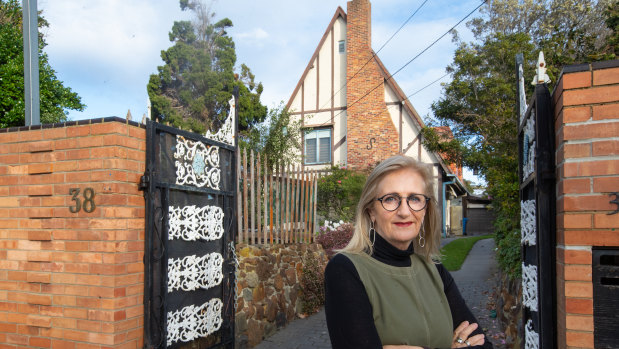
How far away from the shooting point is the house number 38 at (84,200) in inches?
121

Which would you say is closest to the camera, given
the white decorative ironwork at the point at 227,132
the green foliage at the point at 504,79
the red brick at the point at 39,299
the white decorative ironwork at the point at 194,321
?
the red brick at the point at 39,299

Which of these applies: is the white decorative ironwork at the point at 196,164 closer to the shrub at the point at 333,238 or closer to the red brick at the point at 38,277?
the red brick at the point at 38,277

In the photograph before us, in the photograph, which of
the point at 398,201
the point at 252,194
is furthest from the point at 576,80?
the point at 252,194

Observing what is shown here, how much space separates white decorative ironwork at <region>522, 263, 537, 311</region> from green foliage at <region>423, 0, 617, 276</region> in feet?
6.20

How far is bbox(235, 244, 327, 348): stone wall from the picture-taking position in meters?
5.60

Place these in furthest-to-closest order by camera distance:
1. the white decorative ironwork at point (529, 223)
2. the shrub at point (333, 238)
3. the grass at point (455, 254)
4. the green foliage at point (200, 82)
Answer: the green foliage at point (200, 82)
the grass at point (455, 254)
the shrub at point (333, 238)
the white decorative ironwork at point (529, 223)

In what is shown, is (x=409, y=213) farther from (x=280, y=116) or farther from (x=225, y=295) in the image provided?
(x=280, y=116)

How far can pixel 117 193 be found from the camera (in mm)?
3092

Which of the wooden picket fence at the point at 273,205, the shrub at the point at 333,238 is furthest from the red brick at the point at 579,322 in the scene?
the shrub at the point at 333,238

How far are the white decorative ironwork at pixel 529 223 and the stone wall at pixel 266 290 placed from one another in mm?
3654

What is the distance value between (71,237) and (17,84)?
8832mm

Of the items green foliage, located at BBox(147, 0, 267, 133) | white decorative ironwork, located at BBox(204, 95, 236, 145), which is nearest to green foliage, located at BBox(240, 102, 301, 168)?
green foliage, located at BBox(147, 0, 267, 133)

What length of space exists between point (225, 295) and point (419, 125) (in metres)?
12.4

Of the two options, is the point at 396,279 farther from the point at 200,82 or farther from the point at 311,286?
the point at 200,82
